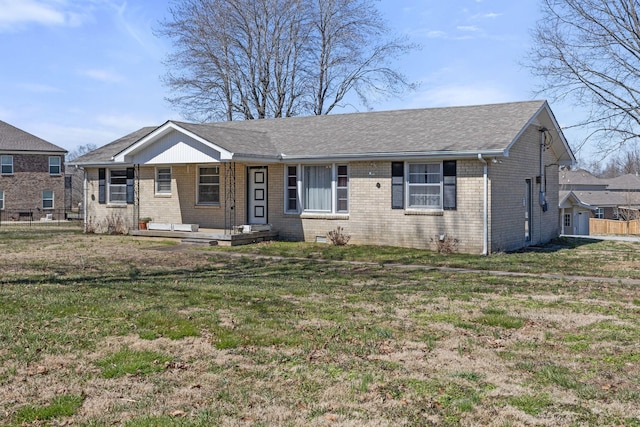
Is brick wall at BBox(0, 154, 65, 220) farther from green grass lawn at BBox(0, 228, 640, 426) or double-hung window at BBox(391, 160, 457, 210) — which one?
double-hung window at BBox(391, 160, 457, 210)

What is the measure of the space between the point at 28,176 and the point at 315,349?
38649 millimetres

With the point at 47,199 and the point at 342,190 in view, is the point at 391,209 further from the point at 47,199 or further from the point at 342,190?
the point at 47,199

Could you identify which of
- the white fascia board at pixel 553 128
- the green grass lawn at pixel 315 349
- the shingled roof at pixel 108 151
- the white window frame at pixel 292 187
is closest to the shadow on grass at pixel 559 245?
the white fascia board at pixel 553 128

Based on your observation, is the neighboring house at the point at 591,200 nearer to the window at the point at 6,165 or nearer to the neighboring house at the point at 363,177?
the neighboring house at the point at 363,177

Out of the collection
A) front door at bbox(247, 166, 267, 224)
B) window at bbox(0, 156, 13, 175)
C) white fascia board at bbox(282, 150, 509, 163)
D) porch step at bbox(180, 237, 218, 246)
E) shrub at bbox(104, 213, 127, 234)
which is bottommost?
porch step at bbox(180, 237, 218, 246)

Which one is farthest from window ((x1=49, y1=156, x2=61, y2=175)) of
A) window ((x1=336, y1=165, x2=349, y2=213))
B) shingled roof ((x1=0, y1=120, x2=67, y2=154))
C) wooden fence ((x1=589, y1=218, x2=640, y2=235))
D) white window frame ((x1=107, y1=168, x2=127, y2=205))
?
wooden fence ((x1=589, y1=218, x2=640, y2=235))

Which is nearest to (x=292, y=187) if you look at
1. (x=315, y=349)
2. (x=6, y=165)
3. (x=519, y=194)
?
(x=519, y=194)

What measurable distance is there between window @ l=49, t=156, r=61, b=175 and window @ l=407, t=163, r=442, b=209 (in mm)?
30958

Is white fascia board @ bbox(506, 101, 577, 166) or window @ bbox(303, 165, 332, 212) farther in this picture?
window @ bbox(303, 165, 332, 212)

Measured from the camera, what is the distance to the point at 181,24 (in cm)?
3719

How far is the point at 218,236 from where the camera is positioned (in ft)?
63.8

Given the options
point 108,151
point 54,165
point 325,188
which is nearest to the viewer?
point 325,188

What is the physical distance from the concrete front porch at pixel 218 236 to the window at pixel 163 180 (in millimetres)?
2460

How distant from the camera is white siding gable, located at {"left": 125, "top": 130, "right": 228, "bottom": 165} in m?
19.9
